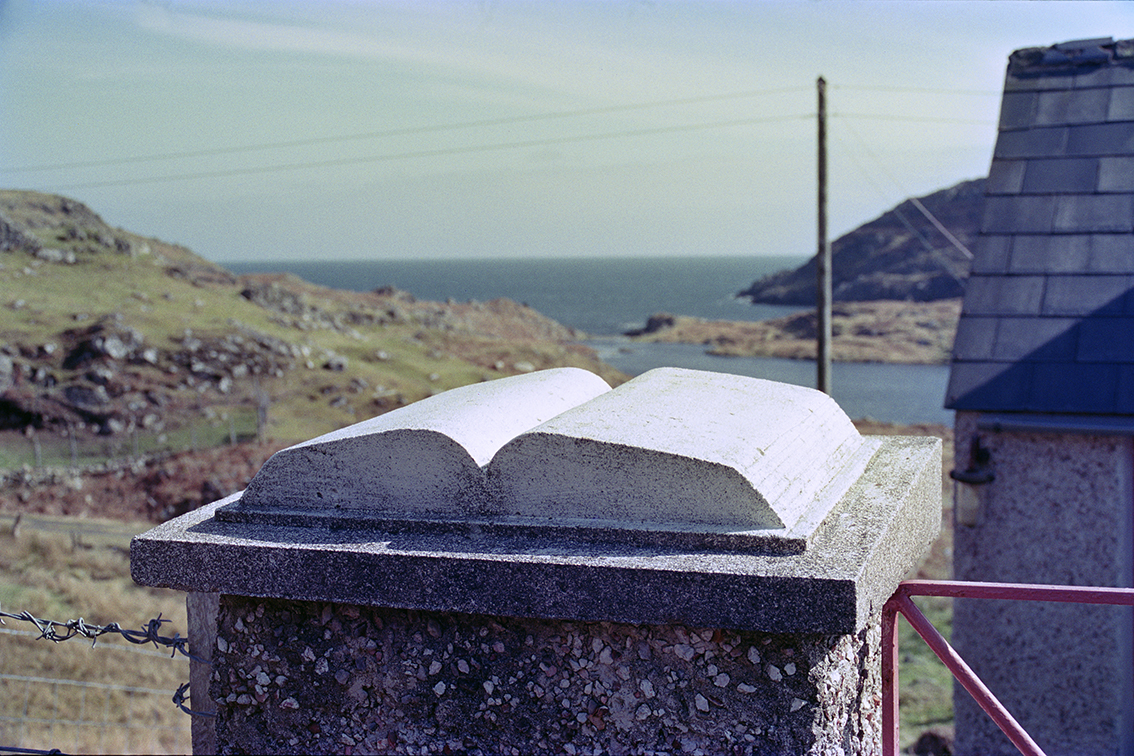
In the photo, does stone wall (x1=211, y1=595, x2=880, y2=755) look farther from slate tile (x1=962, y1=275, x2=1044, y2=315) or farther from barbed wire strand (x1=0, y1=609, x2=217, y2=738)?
slate tile (x1=962, y1=275, x2=1044, y2=315)

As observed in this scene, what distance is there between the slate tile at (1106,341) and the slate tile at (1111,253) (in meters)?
0.37

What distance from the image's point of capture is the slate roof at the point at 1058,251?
602cm

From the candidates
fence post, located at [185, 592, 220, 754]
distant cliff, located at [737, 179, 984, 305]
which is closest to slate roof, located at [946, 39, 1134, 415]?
fence post, located at [185, 592, 220, 754]

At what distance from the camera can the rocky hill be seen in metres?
22.9

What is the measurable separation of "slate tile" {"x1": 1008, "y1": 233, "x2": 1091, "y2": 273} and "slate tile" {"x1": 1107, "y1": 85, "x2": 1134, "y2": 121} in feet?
3.46

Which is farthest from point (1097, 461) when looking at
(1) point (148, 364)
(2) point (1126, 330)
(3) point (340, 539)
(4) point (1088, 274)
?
(1) point (148, 364)

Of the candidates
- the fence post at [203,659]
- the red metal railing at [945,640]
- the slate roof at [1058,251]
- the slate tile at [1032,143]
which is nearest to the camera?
the red metal railing at [945,640]

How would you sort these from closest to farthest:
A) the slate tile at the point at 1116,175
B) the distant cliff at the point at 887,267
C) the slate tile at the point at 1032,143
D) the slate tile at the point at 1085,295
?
the slate tile at the point at 1085,295, the slate tile at the point at 1116,175, the slate tile at the point at 1032,143, the distant cliff at the point at 887,267

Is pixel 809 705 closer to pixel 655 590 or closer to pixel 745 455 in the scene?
pixel 655 590

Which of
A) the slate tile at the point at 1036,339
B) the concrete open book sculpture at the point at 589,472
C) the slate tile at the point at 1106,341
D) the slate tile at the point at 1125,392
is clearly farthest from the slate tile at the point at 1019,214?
the concrete open book sculpture at the point at 589,472

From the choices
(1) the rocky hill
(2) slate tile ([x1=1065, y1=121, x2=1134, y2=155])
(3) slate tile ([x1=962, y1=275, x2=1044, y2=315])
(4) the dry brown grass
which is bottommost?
(4) the dry brown grass

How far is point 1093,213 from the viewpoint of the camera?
254 inches

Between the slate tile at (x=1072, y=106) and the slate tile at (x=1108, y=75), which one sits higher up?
the slate tile at (x=1108, y=75)

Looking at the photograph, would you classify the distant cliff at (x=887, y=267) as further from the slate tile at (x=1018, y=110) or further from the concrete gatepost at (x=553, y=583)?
the concrete gatepost at (x=553, y=583)
